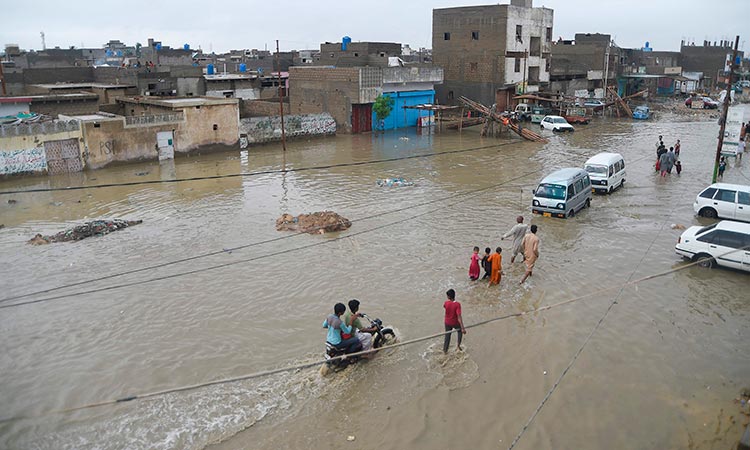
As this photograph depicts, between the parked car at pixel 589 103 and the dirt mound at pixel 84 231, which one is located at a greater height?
the parked car at pixel 589 103

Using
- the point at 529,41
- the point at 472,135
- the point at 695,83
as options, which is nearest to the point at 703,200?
the point at 472,135

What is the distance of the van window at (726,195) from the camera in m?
18.7

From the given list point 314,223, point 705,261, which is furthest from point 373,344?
point 705,261

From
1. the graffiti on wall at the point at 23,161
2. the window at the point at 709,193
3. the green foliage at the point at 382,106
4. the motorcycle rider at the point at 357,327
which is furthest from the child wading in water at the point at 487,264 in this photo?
the green foliage at the point at 382,106

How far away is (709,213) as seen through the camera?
19391mm

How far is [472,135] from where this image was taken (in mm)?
43094

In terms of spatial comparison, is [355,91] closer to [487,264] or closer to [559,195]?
[559,195]

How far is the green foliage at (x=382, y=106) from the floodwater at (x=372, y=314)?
21.1m

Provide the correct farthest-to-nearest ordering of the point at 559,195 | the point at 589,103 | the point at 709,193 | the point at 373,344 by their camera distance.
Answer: the point at 589,103, the point at 559,195, the point at 709,193, the point at 373,344

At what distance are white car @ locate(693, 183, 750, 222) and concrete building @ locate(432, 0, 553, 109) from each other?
115 ft

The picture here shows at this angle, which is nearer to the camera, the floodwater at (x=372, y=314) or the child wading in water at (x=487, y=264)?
the floodwater at (x=372, y=314)

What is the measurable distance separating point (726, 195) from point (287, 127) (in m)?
27.7

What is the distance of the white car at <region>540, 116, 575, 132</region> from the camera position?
144 ft

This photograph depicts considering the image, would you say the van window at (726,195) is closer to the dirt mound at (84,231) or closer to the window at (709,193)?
the window at (709,193)
